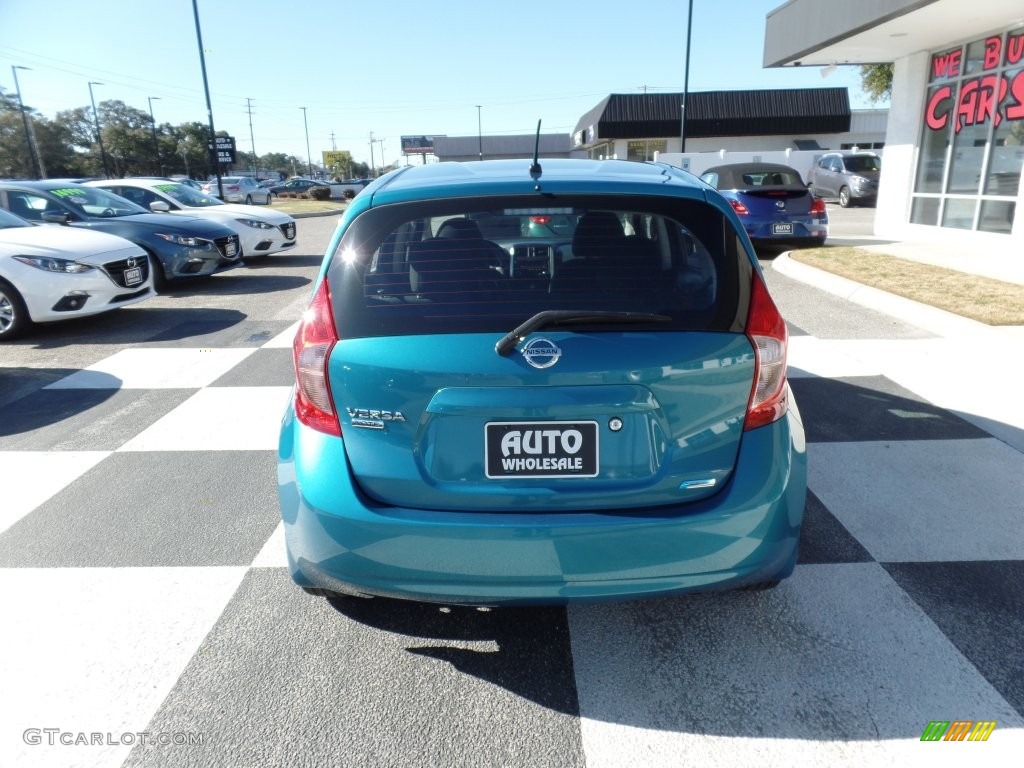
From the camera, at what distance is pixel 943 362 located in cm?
579

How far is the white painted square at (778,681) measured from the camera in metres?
2.04

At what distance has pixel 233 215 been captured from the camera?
1183cm

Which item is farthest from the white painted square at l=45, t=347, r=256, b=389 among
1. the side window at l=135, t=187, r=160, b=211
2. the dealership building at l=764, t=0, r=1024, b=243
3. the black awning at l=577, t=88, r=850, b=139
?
the black awning at l=577, t=88, r=850, b=139

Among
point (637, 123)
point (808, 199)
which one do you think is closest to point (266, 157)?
point (637, 123)

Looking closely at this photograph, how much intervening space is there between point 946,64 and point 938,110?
0.81m

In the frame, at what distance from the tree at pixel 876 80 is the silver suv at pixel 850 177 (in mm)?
15301

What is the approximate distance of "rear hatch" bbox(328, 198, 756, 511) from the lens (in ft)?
6.77

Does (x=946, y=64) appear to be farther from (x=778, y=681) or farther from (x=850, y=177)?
(x=778, y=681)

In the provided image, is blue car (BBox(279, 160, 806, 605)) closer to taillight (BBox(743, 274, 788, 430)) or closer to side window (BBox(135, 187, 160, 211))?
taillight (BBox(743, 274, 788, 430))

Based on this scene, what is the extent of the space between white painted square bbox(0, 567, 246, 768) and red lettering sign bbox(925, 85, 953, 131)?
15272mm

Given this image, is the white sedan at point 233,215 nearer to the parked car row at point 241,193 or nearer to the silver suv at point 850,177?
the silver suv at point 850,177

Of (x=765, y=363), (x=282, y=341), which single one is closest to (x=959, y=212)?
(x=282, y=341)

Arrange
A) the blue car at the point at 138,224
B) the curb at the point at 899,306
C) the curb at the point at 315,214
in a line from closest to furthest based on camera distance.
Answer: the curb at the point at 899,306, the blue car at the point at 138,224, the curb at the point at 315,214

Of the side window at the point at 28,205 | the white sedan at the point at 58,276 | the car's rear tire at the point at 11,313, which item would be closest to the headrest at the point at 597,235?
the white sedan at the point at 58,276
